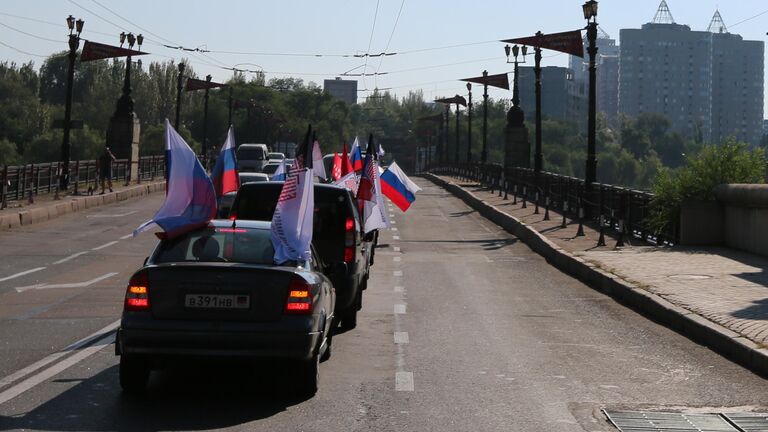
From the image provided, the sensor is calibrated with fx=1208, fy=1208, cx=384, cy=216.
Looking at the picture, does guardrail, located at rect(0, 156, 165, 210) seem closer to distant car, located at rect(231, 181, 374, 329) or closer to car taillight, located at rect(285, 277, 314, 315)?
distant car, located at rect(231, 181, 374, 329)

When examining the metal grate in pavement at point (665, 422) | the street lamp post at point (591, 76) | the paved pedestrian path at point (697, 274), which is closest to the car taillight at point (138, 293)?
the metal grate in pavement at point (665, 422)

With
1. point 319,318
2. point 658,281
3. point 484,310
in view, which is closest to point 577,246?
point 658,281

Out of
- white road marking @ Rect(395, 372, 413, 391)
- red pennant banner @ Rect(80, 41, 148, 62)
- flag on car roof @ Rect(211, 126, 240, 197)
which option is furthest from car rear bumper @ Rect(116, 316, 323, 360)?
red pennant banner @ Rect(80, 41, 148, 62)

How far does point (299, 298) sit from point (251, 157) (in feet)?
177

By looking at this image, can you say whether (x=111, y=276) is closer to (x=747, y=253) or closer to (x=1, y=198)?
(x=747, y=253)

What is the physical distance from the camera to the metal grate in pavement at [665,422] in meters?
8.78

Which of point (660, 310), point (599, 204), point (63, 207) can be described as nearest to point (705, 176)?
point (599, 204)

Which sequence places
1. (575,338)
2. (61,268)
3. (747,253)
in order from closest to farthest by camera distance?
(575,338)
(61,268)
(747,253)

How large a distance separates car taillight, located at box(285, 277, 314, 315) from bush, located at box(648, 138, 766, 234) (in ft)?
57.9

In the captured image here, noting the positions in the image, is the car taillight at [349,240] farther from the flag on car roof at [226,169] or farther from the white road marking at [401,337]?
the flag on car roof at [226,169]

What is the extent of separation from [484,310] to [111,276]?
279 inches

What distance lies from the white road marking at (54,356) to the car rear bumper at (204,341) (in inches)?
58.8

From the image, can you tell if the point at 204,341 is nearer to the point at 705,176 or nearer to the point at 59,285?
the point at 59,285

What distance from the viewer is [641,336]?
14.2 m
